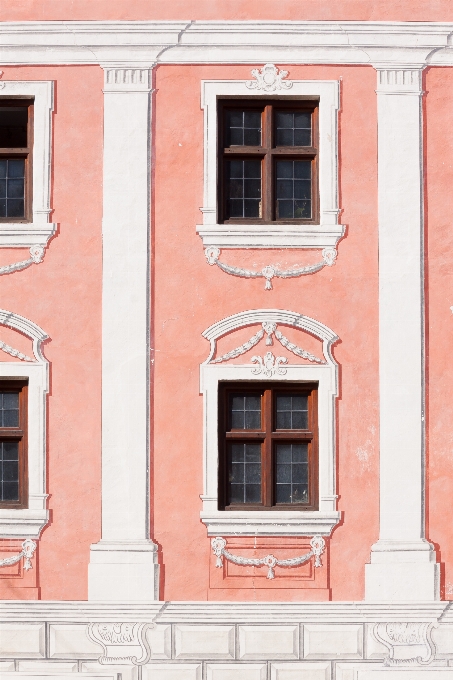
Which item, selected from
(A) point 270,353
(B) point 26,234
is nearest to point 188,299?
(A) point 270,353

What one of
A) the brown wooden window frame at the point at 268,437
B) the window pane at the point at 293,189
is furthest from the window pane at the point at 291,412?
the window pane at the point at 293,189

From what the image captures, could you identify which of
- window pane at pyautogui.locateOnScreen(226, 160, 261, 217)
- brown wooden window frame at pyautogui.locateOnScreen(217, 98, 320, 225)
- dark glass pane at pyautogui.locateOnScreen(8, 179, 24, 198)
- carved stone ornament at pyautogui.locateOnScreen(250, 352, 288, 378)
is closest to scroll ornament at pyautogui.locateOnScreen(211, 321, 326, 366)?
carved stone ornament at pyautogui.locateOnScreen(250, 352, 288, 378)

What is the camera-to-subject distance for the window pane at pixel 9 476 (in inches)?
456

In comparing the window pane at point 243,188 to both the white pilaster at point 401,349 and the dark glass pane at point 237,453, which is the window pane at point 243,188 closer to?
the white pilaster at point 401,349

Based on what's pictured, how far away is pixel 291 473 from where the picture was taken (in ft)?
38.0

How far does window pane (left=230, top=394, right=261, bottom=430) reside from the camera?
11.6 metres

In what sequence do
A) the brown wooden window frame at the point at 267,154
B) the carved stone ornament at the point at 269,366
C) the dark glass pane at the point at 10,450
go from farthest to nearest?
the brown wooden window frame at the point at 267,154 → the dark glass pane at the point at 10,450 → the carved stone ornament at the point at 269,366

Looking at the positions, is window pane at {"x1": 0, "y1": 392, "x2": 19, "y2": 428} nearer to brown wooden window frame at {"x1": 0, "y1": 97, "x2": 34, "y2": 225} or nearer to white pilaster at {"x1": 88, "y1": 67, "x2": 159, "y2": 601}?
white pilaster at {"x1": 88, "y1": 67, "x2": 159, "y2": 601}

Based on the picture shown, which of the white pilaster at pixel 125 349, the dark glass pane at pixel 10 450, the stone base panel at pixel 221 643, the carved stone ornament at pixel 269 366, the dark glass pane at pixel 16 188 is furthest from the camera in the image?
the dark glass pane at pixel 16 188

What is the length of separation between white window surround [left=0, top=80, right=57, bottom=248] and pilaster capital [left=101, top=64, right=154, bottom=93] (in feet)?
2.23

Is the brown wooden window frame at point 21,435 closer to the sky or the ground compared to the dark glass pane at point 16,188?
closer to the ground

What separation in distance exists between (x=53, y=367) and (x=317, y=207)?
3538mm

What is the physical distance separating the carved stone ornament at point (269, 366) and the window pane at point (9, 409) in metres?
2.75

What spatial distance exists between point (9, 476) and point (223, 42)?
5.53m
